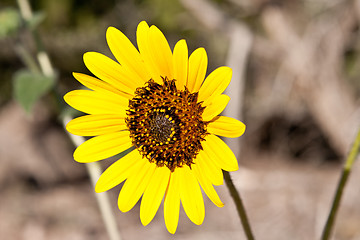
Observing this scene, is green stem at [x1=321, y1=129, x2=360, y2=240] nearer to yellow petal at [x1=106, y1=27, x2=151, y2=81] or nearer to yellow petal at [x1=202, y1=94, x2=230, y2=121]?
yellow petal at [x1=202, y1=94, x2=230, y2=121]

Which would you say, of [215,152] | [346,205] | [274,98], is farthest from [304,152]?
[215,152]

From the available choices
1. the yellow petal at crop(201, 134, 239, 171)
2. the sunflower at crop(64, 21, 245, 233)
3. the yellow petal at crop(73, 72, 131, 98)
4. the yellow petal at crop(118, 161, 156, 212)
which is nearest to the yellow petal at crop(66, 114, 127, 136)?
the sunflower at crop(64, 21, 245, 233)

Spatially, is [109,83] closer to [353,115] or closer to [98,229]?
[98,229]

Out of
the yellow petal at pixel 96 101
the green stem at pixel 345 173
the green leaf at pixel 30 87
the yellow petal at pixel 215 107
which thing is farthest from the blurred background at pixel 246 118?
the yellow petal at pixel 215 107

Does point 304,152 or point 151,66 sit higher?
point 151,66

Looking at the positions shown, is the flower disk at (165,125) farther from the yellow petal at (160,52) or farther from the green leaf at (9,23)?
the green leaf at (9,23)

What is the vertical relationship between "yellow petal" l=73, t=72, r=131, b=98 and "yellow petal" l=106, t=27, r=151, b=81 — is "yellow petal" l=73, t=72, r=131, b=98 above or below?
below
